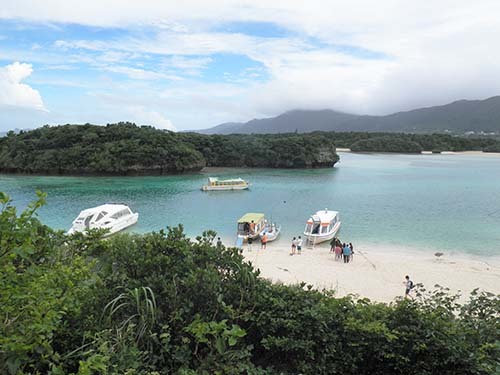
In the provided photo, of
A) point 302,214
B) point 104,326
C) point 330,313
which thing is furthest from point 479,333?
point 302,214

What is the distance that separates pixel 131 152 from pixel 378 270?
44.8 meters

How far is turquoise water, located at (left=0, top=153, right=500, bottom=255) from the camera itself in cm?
2377

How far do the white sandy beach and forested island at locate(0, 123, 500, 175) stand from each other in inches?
1513

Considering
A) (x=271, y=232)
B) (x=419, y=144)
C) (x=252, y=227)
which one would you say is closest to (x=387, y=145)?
(x=419, y=144)

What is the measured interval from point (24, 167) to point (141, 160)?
16.9 m

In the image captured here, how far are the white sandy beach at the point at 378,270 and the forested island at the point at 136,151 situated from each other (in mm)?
38435

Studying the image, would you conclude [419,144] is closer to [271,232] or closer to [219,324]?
[271,232]

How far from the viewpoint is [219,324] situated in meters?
4.06

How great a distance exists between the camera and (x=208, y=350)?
4.55 meters

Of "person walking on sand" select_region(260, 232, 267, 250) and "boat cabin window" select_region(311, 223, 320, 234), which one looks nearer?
"person walking on sand" select_region(260, 232, 267, 250)

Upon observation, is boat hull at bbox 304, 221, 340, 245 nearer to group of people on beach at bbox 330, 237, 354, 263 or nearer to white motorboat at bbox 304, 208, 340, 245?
white motorboat at bbox 304, 208, 340, 245

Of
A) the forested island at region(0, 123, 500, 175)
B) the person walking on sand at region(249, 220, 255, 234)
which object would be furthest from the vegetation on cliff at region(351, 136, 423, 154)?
the person walking on sand at region(249, 220, 255, 234)

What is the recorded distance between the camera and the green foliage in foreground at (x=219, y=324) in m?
4.09

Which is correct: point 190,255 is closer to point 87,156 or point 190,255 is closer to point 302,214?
point 302,214
